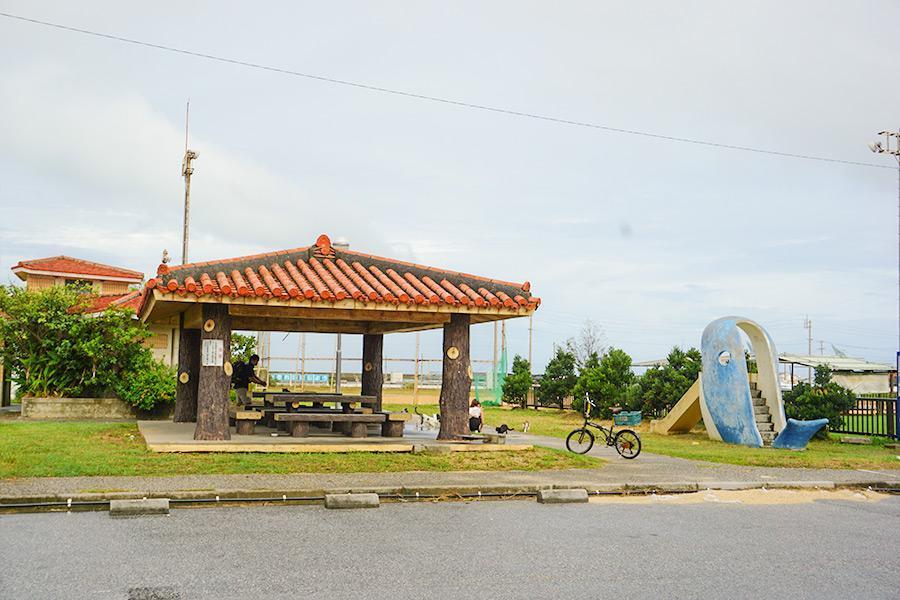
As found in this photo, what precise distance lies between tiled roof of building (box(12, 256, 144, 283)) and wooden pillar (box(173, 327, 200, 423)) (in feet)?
60.2

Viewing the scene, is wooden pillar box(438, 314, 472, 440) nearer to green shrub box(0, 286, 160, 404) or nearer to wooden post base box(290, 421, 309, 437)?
wooden post base box(290, 421, 309, 437)

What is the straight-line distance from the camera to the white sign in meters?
13.7

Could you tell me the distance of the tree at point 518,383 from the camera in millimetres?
35906

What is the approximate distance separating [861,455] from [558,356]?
57.3 ft

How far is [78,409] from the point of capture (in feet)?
72.2

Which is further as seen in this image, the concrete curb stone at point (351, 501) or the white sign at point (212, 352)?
the white sign at point (212, 352)

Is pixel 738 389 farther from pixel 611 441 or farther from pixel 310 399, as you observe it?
pixel 310 399

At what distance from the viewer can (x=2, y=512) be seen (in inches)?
345

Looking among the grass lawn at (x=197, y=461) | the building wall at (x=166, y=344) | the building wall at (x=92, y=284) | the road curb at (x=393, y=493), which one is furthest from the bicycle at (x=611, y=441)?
the building wall at (x=92, y=284)

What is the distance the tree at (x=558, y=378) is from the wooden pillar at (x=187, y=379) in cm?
1806

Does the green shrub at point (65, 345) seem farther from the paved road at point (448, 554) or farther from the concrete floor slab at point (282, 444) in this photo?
the paved road at point (448, 554)

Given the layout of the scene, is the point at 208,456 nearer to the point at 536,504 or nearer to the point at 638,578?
the point at 536,504

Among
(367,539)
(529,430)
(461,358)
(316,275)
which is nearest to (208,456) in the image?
(316,275)

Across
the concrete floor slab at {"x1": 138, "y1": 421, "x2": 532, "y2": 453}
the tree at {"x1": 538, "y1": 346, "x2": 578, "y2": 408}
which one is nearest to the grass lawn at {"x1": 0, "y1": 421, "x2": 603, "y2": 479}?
the concrete floor slab at {"x1": 138, "y1": 421, "x2": 532, "y2": 453}
